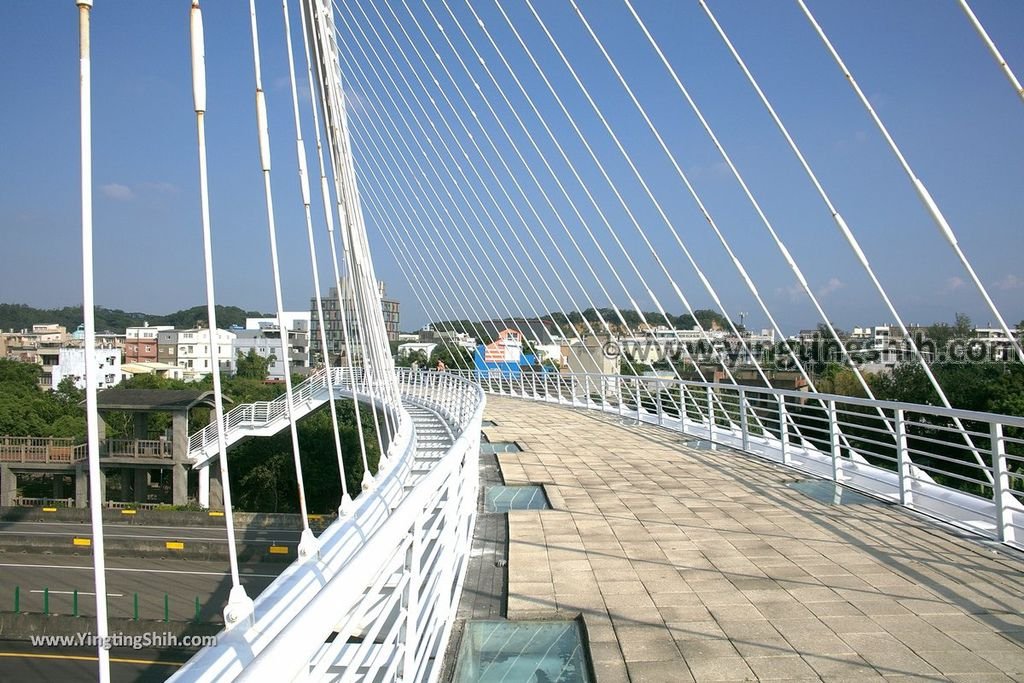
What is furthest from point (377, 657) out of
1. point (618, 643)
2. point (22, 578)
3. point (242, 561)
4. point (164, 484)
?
point (164, 484)

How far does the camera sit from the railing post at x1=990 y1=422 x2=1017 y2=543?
5.18 metres

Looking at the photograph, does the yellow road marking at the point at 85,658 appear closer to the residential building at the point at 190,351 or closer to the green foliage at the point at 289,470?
the green foliage at the point at 289,470

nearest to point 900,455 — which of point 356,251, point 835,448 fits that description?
point 835,448

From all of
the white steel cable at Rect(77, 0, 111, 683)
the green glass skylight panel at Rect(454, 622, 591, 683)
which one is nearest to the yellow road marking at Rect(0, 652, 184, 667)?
the green glass skylight panel at Rect(454, 622, 591, 683)

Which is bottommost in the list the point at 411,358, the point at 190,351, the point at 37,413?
the point at 37,413

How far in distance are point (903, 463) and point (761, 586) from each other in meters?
2.78

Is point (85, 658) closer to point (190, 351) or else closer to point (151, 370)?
point (151, 370)

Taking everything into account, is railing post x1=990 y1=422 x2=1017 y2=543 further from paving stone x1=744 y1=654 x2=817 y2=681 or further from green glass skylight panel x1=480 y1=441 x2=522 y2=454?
green glass skylight panel x1=480 y1=441 x2=522 y2=454

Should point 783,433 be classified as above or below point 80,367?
below

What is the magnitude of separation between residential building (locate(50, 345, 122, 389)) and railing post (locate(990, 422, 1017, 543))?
253 feet

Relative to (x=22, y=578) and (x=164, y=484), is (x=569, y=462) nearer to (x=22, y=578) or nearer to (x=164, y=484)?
(x=22, y=578)

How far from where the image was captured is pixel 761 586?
440cm

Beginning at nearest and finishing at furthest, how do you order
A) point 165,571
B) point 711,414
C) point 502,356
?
point 711,414, point 165,571, point 502,356

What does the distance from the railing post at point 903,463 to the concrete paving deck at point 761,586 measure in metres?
0.17
